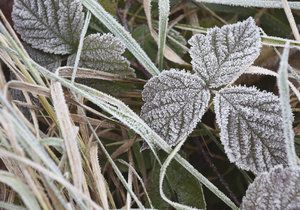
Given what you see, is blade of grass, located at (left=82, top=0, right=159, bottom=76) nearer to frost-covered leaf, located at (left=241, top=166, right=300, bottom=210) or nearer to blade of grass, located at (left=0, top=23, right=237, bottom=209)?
blade of grass, located at (left=0, top=23, right=237, bottom=209)

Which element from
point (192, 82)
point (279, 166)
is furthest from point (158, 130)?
point (279, 166)

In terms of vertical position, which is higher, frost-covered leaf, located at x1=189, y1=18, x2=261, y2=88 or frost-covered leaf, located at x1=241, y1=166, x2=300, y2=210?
frost-covered leaf, located at x1=189, y1=18, x2=261, y2=88

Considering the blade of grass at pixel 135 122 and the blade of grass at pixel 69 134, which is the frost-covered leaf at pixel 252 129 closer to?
the blade of grass at pixel 135 122

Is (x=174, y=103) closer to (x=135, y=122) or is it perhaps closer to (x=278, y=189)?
(x=135, y=122)

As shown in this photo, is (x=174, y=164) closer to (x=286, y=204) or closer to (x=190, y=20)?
(x=286, y=204)

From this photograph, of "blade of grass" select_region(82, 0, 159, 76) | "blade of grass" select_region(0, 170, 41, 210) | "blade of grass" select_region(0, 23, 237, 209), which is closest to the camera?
"blade of grass" select_region(0, 170, 41, 210)

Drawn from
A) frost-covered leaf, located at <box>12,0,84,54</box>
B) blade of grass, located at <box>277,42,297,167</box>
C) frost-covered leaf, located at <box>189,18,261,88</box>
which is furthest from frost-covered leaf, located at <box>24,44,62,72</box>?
blade of grass, located at <box>277,42,297,167</box>
